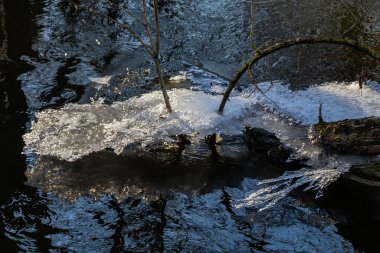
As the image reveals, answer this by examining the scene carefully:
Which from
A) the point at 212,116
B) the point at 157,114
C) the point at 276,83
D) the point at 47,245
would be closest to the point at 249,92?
the point at 276,83

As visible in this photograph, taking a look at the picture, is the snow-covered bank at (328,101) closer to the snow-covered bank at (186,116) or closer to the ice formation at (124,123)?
the snow-covered bank at (186,116)

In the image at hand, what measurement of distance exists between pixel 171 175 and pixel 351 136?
5.31 ft

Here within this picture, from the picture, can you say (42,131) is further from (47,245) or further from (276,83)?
(276,83)

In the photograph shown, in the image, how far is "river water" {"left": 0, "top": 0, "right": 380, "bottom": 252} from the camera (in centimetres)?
372

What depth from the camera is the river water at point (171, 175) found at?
3.72 meters

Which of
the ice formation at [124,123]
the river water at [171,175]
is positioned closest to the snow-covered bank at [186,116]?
the ice formation at [124,123]

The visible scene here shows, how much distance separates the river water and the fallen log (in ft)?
0.70

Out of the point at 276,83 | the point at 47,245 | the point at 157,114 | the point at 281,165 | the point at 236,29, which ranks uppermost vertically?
the point at 236,29

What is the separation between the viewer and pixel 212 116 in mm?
4754

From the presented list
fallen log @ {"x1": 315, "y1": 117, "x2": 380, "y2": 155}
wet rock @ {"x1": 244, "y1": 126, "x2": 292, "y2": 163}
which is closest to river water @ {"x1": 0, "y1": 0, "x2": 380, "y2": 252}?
wet rock @ {"x1": 244, "y1": 126, "x2": 292, "y2": 163}

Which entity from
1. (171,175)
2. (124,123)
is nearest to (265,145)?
(171,175)

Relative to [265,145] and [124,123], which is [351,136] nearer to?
[265,145]

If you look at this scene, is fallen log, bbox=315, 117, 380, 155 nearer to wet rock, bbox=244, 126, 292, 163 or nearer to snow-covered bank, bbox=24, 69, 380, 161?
snow-covered bank, bbox=24, 69, 380, 161

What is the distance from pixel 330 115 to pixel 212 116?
44.7 inches
